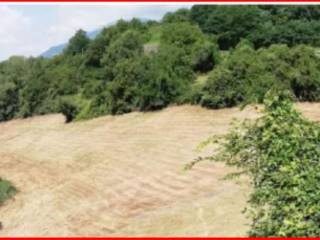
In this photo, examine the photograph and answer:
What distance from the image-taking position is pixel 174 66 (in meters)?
41.7

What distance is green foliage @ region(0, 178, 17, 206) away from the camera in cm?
2734

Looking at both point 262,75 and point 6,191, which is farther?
point 262,75

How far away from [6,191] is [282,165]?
2223 centimetres

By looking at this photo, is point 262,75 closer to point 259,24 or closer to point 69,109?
point 259,24

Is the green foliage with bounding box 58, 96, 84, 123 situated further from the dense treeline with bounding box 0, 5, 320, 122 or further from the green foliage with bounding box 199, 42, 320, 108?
the green foliage with bounding box 199, 42, 320, 108

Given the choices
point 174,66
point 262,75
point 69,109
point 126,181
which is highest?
point 262,75

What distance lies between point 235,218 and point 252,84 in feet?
59.9

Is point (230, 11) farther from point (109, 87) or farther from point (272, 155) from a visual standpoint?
point (272, 155)

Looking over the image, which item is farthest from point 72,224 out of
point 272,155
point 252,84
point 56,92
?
point 56,92

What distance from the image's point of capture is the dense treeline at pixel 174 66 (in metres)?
35.5

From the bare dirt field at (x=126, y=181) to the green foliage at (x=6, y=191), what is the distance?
1.34ft

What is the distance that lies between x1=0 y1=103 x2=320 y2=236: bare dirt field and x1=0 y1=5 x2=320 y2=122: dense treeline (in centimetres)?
158

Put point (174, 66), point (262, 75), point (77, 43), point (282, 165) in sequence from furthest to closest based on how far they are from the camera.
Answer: point (77, 43)
point (174, 66)
point (262, 75)
point (282, 165)

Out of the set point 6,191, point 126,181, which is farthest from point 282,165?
point 6,191
